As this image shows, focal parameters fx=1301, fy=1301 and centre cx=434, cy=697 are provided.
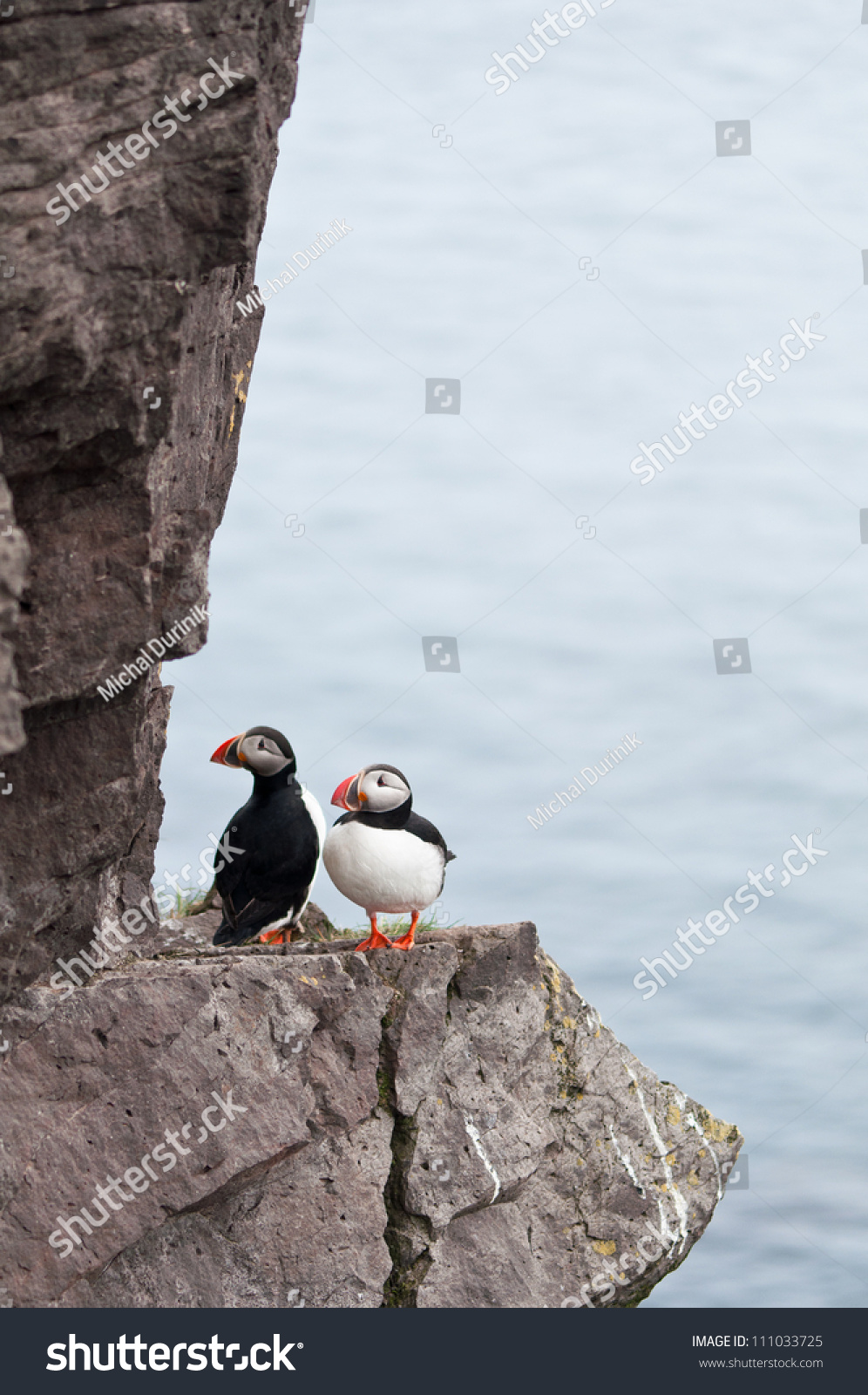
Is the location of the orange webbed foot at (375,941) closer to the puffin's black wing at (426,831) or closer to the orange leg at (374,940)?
the orange leg at (374,940)

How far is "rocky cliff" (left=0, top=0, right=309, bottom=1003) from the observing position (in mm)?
4238

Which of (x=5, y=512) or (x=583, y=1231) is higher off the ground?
(x=5, y=512)

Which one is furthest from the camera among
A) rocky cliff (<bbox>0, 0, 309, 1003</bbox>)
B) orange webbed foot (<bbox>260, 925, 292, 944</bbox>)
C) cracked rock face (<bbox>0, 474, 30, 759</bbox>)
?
orange webbed foot (<bbox>260, 925, 292, 944</bbox>)

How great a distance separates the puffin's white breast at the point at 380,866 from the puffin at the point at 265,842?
243 mm

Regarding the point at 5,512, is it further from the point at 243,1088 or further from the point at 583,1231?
the point at 583,1231

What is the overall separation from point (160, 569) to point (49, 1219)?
2.85m

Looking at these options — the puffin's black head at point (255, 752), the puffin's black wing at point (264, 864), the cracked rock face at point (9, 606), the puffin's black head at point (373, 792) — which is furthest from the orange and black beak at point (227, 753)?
the cracked rock face at point (9, 606)

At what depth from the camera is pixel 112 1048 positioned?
5.88 meters

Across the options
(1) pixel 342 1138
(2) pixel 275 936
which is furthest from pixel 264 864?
(1) pixel 342 1138

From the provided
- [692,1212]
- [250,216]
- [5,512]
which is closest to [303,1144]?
[692,1212]

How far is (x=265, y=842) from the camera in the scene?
682 cm

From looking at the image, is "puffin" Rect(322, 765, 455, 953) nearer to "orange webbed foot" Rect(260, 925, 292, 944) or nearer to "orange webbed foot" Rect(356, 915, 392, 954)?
"orange webbed foot" Rect(356, 915, 392, 954)

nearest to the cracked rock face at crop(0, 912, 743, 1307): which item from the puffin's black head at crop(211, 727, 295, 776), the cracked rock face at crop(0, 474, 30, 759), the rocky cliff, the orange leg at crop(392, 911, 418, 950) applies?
the orange leg at crop(392, 911, 418, 950)

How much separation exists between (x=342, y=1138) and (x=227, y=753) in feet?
6.57
